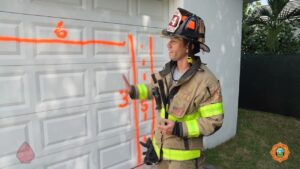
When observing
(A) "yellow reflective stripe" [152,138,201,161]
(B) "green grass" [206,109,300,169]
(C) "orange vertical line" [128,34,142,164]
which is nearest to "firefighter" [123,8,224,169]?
(A) "yellow reflective stripe" [152,138,201,161]

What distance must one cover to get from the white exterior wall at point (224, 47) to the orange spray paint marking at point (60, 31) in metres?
2.11

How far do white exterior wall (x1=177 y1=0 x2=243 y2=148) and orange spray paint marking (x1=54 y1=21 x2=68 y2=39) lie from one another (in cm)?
211

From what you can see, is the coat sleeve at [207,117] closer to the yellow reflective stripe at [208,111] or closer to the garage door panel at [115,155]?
the yellow reflective stripe at [208,111]

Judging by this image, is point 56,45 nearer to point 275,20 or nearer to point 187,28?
point 187,28

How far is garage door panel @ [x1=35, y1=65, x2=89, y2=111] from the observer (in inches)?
110

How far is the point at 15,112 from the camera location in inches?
102

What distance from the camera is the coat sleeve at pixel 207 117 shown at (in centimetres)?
192

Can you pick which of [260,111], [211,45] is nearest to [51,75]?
[211,45]

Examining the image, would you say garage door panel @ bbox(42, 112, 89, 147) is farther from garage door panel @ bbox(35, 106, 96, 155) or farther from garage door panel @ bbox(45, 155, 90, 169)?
garage door panel @ bbox(45, 155, 90, 169)

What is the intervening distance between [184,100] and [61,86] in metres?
1.64

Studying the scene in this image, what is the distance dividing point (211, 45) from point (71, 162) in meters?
3.18

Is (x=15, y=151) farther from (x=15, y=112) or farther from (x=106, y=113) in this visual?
(x=106, y=113)

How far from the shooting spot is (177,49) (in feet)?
6.81

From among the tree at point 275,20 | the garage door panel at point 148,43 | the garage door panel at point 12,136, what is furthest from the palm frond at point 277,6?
the garage door panel at point 12,136
